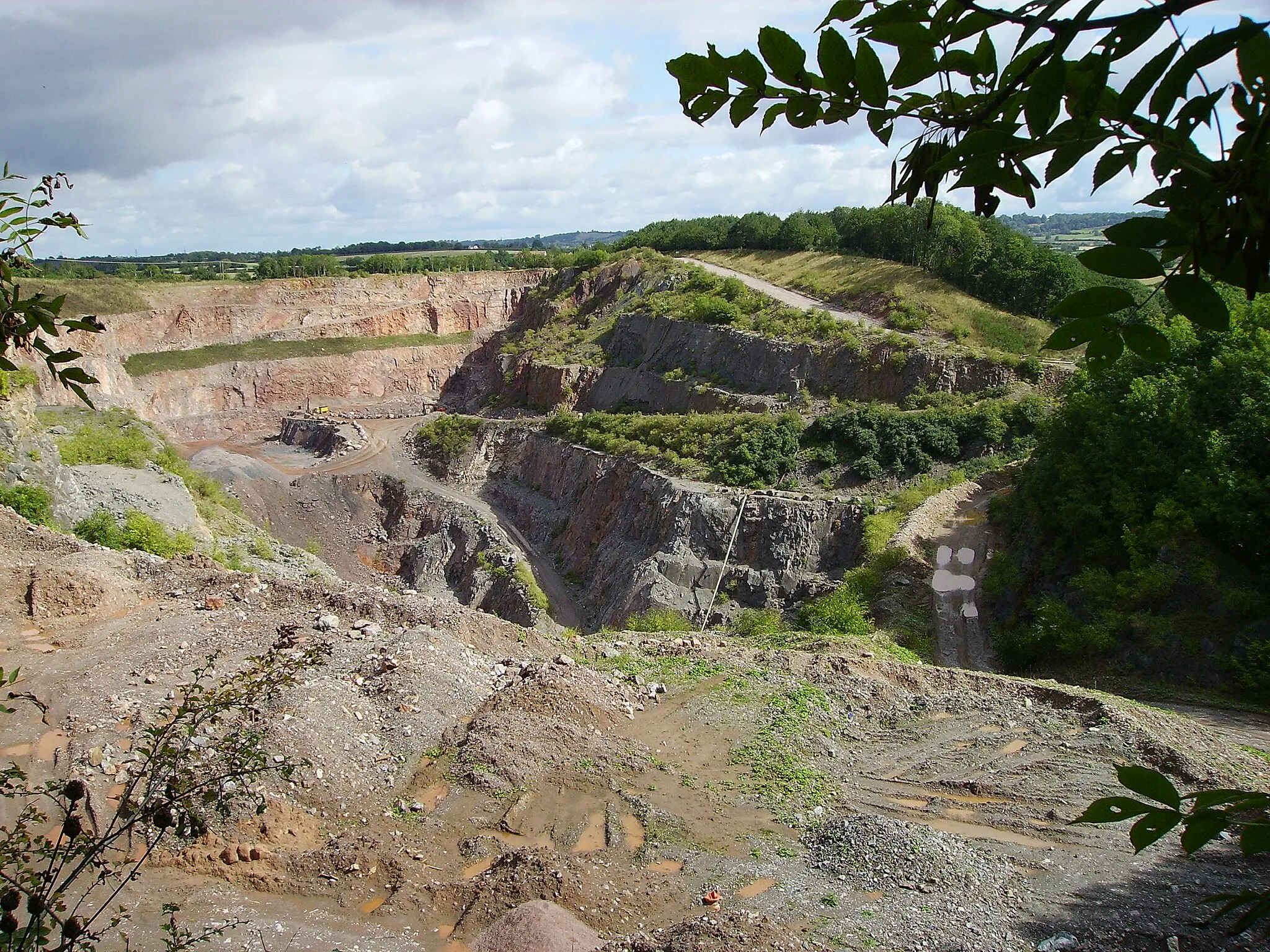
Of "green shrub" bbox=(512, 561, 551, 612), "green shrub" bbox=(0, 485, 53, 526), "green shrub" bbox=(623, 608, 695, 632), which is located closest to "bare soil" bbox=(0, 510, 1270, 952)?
"green shrub" bbox=(0, 485, 53, 526)

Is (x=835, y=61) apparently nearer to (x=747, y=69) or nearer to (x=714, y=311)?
(x=747, y=69)

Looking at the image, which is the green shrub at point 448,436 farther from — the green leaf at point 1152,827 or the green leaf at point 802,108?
the green leaf at point 1152,827

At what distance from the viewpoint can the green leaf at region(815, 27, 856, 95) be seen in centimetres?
166

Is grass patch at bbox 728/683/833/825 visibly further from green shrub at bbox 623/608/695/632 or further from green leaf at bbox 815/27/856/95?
green leaf at bbox 815/27/856/95

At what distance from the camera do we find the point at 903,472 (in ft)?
83.6

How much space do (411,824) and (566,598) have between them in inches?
759

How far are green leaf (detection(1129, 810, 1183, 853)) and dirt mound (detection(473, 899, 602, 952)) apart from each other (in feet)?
21.4

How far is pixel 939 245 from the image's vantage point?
39.8 m

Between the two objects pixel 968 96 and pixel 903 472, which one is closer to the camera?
pixel 968 96

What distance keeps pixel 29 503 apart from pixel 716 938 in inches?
596

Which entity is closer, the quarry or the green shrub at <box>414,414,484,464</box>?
the quarry

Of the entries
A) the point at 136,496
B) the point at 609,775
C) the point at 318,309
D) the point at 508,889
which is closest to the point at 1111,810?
the point at 508,889

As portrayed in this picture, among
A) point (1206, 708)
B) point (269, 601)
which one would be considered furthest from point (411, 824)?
point (1206, 708)

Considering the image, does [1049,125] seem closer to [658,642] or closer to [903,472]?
[658,642]
